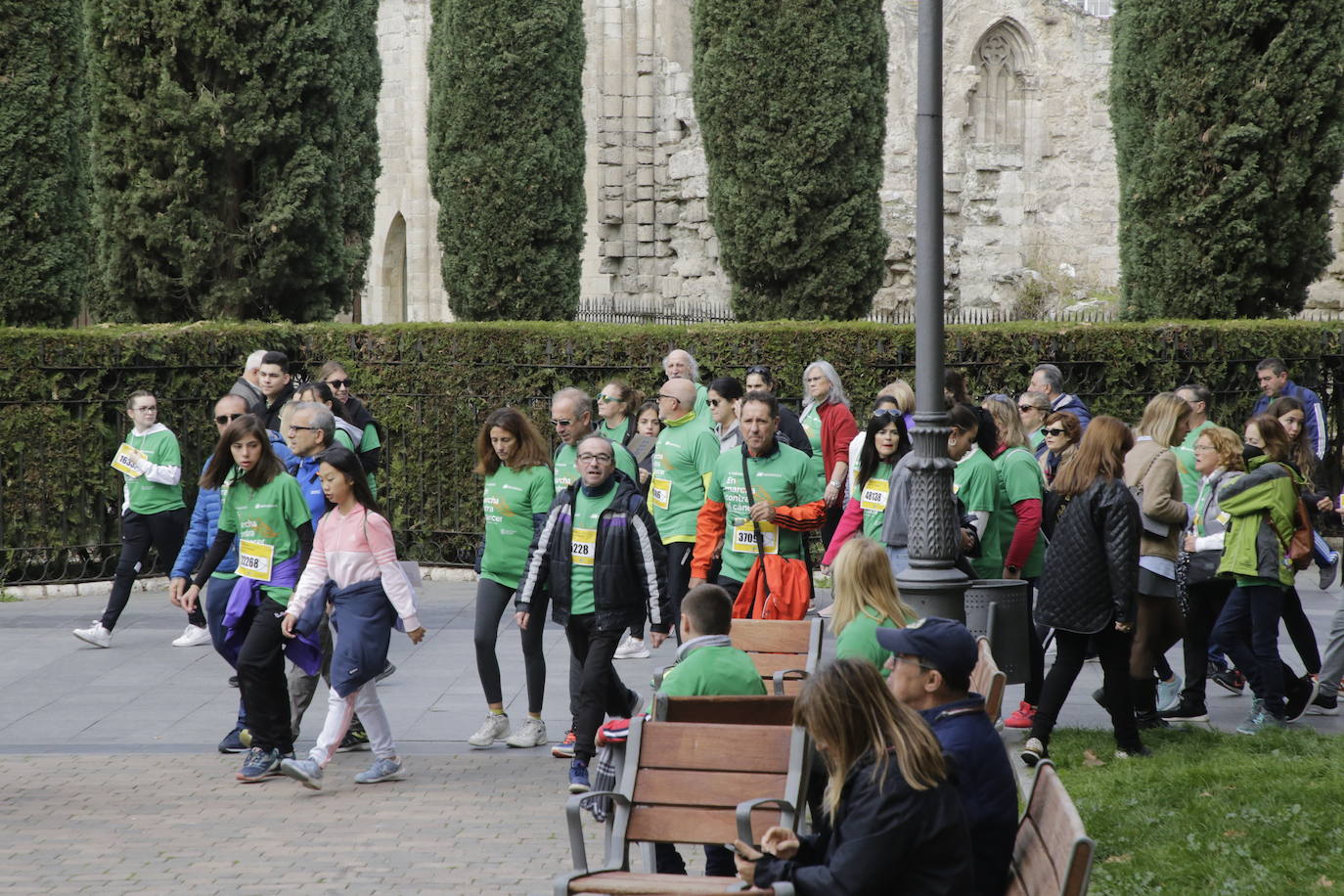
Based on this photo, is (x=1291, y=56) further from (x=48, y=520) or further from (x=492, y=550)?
(x=48, y=520)

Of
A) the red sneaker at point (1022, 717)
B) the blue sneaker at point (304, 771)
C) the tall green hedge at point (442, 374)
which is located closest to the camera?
the blue sneaker at point (304, 771)

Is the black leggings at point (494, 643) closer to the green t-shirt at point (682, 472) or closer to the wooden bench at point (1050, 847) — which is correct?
the green t-shirt at point (682, 472)

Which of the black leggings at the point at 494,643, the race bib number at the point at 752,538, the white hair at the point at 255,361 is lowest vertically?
the black leggings at the point at 494,643

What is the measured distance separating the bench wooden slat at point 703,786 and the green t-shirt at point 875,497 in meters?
4.04

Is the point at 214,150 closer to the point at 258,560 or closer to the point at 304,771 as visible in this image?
the point at 258,560

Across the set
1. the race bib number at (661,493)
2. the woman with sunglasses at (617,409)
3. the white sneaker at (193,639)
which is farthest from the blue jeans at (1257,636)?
the white sneaker at (193,639)

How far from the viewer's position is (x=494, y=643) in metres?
8.63

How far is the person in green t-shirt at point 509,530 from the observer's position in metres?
8.66

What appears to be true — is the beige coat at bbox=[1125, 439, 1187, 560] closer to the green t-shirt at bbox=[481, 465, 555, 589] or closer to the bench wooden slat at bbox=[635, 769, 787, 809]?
the green t-shirt at bbox=[481, 465, 555, 589]

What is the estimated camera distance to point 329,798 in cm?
766

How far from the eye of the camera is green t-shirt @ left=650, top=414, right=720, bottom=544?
32.3 ft

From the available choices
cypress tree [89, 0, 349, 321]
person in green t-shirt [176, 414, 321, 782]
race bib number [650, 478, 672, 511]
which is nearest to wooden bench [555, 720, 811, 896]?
person in green t-shirt [176, 414, 321, 782]

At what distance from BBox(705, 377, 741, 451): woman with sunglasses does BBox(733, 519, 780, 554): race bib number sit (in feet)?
6.30

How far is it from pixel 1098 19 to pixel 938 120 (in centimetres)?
2753
